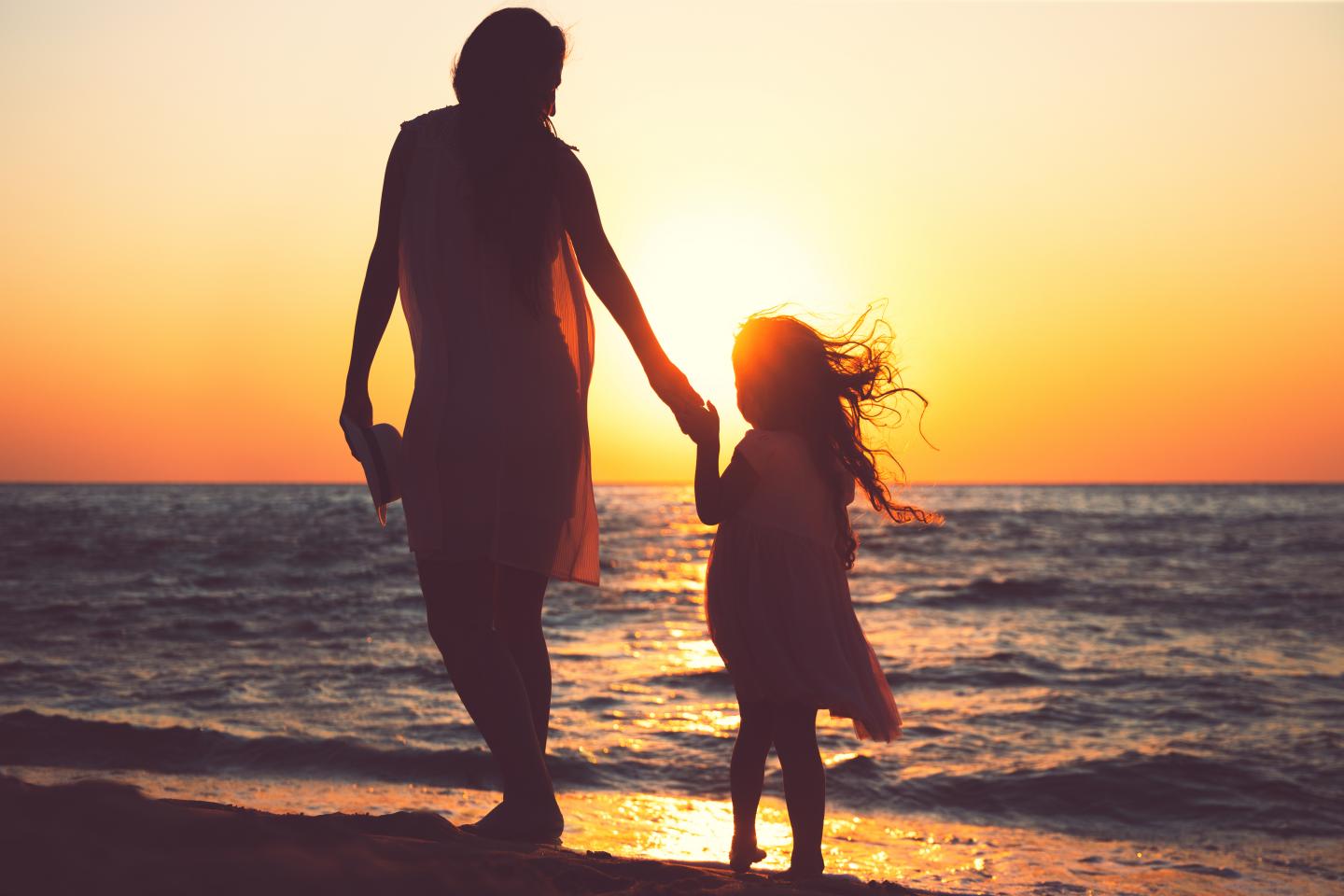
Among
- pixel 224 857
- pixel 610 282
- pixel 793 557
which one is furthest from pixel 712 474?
pixel 224 857

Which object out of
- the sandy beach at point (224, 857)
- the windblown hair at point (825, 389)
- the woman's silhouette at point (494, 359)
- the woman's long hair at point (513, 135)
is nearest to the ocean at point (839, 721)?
the windblown hair at point (825, 389)

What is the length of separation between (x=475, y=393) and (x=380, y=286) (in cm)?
43

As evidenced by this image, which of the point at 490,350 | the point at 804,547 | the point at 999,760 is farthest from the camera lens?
the point at 999,760

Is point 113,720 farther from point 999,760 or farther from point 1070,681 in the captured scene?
point 1070,681

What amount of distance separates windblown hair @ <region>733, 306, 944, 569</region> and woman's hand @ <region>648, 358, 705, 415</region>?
2.04ft

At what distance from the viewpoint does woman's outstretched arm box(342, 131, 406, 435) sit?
114 inches

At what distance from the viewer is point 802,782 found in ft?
10.6

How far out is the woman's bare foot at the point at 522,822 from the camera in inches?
109

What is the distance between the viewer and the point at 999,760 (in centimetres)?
723

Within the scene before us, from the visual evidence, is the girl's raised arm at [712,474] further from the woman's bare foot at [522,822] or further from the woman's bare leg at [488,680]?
the woman's bare foot at [522,822]

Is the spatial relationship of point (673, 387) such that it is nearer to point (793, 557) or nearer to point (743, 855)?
point (793, 557)

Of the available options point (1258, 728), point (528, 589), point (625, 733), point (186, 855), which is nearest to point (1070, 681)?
point (1258, 728)

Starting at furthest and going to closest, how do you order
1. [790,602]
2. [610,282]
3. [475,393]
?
[790,602] → [610,282] → [475,393]

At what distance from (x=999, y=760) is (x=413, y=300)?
18.7ft
